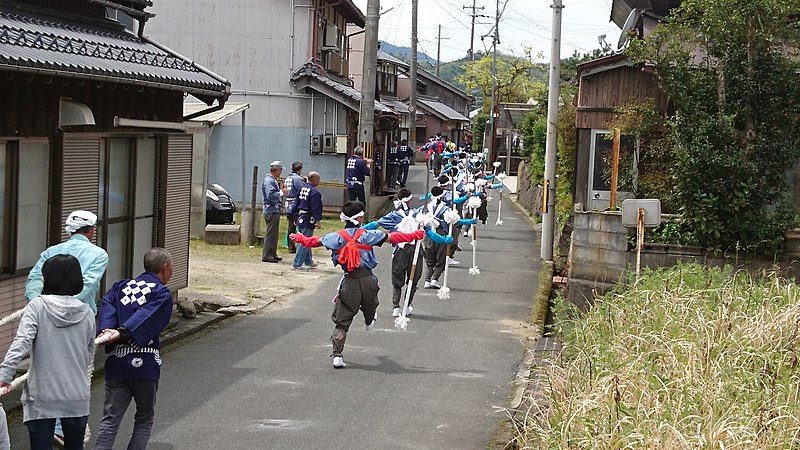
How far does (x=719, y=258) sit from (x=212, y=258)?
380 inches

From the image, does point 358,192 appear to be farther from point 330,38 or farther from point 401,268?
point 401,268

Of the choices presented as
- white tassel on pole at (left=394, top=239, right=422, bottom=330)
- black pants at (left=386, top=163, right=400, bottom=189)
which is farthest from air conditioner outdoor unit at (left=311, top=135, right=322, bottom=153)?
white tassel on pole at (left=394, top=239, right=422, bottom=330)

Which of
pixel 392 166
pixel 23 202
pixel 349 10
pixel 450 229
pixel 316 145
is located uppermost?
pixel 349 10

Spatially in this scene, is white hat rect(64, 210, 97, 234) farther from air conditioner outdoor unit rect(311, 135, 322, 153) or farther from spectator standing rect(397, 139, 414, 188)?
spectator standing rect(397, 139, 414, 188)

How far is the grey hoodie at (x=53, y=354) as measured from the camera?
659 centimetres

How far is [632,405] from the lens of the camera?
23.1 ft

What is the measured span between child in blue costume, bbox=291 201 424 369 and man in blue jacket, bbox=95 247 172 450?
4111mm

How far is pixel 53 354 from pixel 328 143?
22.9 metres

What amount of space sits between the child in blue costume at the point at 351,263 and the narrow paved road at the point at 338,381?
0.51 m

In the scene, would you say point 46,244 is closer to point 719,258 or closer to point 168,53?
point 168,53

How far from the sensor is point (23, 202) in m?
10.1

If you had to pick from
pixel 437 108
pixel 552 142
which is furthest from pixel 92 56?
pixel 437 108

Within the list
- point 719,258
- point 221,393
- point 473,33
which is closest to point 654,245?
point 719,258

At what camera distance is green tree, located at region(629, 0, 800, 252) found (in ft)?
46.4
